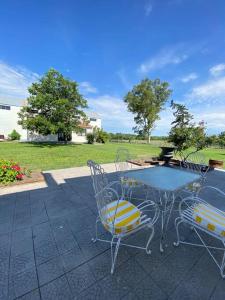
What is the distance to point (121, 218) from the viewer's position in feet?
4.87

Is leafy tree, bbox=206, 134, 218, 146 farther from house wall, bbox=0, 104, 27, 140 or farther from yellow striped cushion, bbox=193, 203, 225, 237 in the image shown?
house wall, bbox=0, 104, 27, 140

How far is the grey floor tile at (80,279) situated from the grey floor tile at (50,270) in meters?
0.11

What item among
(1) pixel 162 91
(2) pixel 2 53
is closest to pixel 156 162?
(2) pixel 2 53

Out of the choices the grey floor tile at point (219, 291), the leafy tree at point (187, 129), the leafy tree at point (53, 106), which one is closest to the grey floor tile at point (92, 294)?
the grey floor tile at point (219, 291)

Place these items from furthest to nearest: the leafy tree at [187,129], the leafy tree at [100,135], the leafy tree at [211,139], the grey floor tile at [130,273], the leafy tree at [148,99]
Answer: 1. the leafy tree at [148,99]
2. the leafy tree at [100,135]
3. the leafy tree at [187,129]
4. the leafy tree at [211,139]
5. the grey floor tile at [130,273]

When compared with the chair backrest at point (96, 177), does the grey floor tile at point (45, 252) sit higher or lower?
lower

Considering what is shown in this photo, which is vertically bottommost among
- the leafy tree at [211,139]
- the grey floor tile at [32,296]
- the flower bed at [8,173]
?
the grey floor tile at [32,296]

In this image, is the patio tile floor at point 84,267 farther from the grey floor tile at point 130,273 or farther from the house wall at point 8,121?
the house wall at point 8,121

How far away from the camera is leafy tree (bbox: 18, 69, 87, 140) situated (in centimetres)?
1374

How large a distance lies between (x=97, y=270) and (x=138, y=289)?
39cm

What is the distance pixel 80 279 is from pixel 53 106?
601 inches

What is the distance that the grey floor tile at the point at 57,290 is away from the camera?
1099 millimetres

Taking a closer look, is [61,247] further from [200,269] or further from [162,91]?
[162,91]

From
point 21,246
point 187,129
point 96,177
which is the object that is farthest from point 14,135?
point 96,177
